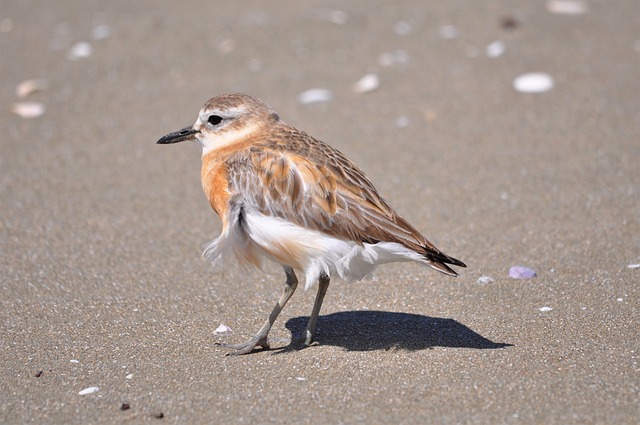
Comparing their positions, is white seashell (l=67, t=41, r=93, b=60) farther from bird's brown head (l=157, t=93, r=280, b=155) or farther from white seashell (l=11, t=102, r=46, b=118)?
bird's brown head (l=157, t=93, r=280, b=155)

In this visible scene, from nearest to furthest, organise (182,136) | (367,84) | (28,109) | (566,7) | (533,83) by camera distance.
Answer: (182,136) < (533,83) < (28,109) < (367,84) < (566,7)

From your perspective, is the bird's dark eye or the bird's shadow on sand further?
the bird's dark eye

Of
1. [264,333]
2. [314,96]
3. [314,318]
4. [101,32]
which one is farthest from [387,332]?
[101,32]

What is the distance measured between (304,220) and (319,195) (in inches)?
6.7

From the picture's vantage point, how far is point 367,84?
30.4 ft

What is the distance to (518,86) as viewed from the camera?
9031 millimetres

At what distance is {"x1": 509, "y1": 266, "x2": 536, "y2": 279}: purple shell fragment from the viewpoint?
231 inches

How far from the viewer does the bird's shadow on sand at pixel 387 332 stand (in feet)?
16.4

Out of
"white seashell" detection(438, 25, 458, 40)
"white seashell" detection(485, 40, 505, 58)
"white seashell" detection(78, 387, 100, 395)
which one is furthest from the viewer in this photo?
"white seashell" detection(438, 25, 458, 40)

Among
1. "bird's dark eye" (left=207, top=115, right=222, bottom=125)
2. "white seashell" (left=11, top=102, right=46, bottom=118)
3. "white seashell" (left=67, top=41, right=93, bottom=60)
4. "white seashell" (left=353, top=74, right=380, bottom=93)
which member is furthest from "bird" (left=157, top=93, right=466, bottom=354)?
"white seashell" (left=67, top=41, right=93, bottom=60)

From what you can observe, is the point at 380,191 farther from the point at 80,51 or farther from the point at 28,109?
the point at 80,51

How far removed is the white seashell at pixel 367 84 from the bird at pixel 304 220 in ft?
13.5

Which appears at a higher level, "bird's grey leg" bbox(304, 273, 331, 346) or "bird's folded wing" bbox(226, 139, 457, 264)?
"bird's folded wing" bbox(226, 139, 457, 264)

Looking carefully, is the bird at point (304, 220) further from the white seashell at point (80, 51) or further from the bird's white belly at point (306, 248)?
the white seashell at point (80, 51)
